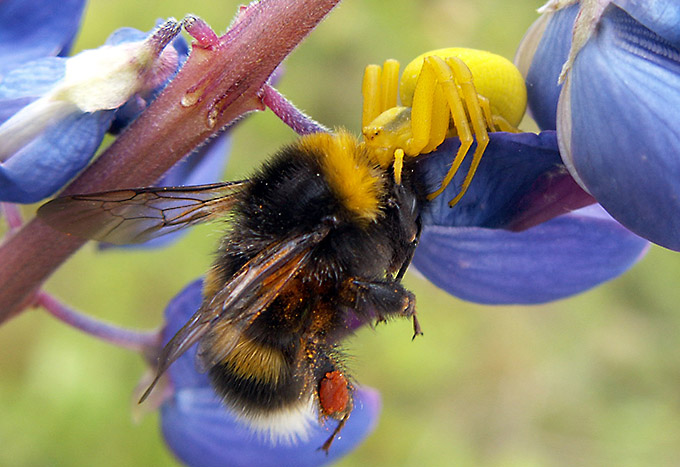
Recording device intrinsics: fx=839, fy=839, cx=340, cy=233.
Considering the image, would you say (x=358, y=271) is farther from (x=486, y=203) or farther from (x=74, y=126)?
(x=74, y=126)

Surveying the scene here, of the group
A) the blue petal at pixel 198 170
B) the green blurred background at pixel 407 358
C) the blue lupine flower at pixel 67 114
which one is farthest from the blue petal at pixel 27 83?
the green blurred background at pixel 407 358

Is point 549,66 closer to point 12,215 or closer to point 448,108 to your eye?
point 448,108

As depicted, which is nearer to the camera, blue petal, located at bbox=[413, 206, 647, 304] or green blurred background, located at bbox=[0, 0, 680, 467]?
blue petal, located at bbox=[413, 206, 647, 304]

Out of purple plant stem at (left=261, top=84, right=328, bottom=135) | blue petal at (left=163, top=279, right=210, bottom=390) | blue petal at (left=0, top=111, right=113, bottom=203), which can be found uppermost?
Result: purple plant stem at (left=261, top=84, right=328, bottom=135)

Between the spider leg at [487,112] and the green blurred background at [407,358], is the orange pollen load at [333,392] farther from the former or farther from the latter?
the green blurred background at [407,358]

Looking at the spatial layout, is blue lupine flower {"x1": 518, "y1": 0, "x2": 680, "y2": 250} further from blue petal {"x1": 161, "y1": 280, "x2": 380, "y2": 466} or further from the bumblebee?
blue petal {"x1": 161, "y1": 280, "x2": 380, "y2": 466}

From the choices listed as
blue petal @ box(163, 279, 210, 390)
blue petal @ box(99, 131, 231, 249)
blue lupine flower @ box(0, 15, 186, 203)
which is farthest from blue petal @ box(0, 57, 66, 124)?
blue petal @ box(163, 279, 210, 390)

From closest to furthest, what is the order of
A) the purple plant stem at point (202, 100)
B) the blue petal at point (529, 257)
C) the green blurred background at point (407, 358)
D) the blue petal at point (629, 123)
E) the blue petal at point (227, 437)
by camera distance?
the blue petal at point (629, 123), the purple plant stem at point (202, 100), the blue petal at point (529, 257), the blue petal at point (227, 437), the green blurred background at point (407, 358)
